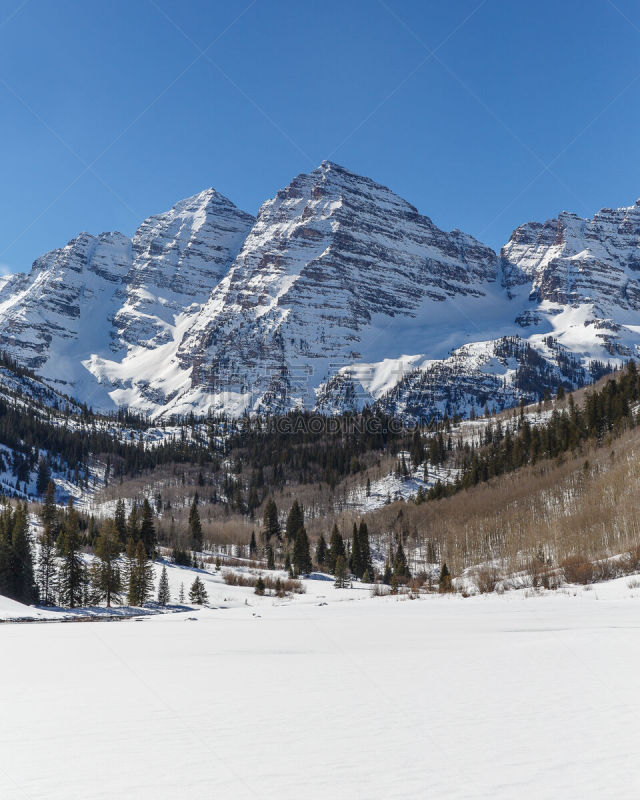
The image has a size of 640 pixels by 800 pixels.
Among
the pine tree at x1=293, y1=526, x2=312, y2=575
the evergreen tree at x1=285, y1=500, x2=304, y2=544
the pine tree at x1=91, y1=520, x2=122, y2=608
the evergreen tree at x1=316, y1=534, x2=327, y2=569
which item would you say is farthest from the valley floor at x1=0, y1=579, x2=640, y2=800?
the evergreen tree at x1=285, y1=500, x2=304, y2=544

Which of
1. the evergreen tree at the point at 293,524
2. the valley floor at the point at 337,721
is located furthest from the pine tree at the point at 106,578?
the evergreen tree at the point at 293,524

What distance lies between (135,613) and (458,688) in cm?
5396

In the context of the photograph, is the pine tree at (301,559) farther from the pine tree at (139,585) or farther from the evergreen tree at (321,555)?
the pine tree at (139,585)

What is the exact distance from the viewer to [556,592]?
2916 cm

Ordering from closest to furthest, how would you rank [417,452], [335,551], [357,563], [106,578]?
[106,578] < [357,563] < [335,551] < [417,452]

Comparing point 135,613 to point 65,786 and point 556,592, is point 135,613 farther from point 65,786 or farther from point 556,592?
point 65,786

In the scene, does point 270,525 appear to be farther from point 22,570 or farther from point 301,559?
point 22,570

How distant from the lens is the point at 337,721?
7.80 m

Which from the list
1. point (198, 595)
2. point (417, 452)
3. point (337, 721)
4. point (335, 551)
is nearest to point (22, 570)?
point (198, 595)

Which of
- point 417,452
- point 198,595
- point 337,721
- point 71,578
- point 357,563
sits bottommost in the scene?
point 198,595

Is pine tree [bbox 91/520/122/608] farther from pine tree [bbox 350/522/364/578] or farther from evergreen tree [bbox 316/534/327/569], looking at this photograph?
evergreen tree [bbox 316/534/327/569]

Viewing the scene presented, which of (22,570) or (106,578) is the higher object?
(22,570)

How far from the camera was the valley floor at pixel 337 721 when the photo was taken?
5730mm

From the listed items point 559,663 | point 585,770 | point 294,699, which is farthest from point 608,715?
point 294,699
